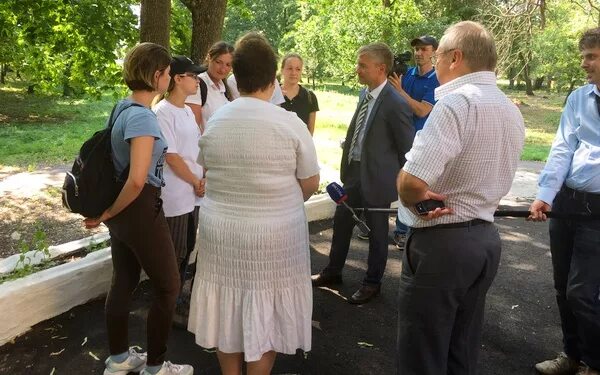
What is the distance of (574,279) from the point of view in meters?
2.84

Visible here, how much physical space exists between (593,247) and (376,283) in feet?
5.71

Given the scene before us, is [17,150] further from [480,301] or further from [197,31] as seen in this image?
[480,301]

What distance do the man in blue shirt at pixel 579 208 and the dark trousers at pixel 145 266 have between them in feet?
6.90

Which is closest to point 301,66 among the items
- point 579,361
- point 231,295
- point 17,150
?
point 231,295

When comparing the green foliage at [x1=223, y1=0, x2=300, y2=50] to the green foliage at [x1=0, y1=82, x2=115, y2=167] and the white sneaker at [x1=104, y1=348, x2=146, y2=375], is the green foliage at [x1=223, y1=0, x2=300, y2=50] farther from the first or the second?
the white sneaker at [x1=104, y1=348, x2=146, y2=375]

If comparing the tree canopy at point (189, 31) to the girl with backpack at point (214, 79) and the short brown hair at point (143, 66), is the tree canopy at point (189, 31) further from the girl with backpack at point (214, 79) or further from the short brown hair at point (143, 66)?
the short brown hair at point (143, 66)

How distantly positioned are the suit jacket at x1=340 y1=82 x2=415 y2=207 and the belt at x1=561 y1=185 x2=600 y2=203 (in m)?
1.24

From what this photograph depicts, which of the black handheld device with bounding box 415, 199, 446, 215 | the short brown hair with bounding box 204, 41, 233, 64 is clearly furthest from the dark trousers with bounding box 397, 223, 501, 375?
the short brown hair with bounding box 204, 41, 233, 64

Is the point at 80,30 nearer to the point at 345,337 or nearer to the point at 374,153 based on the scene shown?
the point at 374,153

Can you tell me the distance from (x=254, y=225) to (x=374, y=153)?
185cm

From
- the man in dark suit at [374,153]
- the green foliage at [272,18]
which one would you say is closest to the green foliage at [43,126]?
the man in dark suit at [374,153]

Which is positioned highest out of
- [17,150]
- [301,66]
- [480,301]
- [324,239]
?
[301,66]

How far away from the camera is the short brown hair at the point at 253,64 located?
Result: 7.46 ft

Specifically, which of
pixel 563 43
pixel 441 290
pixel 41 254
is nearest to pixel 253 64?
pixel 441 290
